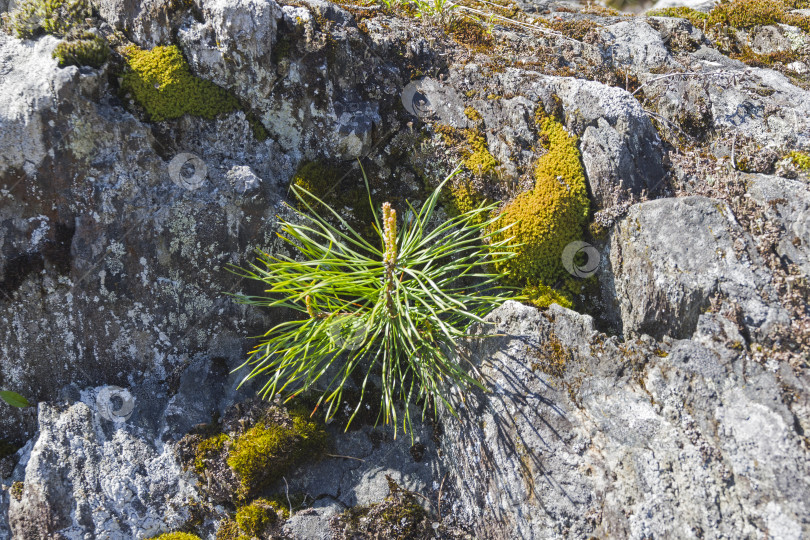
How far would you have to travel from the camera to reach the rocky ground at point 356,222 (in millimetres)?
3240

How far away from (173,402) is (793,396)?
4.35 metres

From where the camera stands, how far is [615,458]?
122 inches

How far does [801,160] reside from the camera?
3.84m

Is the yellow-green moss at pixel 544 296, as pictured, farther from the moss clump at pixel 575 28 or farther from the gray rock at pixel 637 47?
the moss clump at pixel 575 28

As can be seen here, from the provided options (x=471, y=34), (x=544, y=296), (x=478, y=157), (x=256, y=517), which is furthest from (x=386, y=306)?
(x=471, y=34)

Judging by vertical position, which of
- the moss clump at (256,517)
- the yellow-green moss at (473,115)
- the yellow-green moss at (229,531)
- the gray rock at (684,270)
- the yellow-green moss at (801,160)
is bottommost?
the yellow-green moss at (229,531)

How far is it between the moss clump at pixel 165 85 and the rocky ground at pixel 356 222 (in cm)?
2

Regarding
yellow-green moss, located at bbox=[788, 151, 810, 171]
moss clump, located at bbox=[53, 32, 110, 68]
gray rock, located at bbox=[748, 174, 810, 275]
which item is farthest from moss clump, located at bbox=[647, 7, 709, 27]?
moss clump, located at bbox=[53, 32, 110, 68]

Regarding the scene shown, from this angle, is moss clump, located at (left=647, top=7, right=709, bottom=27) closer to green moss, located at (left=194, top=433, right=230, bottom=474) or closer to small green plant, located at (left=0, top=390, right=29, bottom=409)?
green moss, located at (left=194, top=433, right=230, bottom=474)

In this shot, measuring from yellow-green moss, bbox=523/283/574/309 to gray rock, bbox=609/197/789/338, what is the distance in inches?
16.4

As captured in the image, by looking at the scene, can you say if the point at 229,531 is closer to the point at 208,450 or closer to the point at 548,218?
the point at 208,450

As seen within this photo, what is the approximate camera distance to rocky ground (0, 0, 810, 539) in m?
3.24

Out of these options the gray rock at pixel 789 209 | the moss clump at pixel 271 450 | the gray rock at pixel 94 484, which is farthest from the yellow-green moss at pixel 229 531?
the gray rock at pixel 789 209

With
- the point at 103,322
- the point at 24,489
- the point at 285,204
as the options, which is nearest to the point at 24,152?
the point at 103,322
